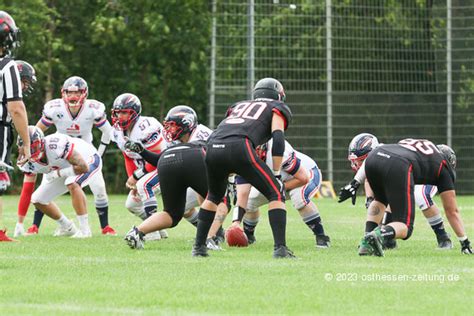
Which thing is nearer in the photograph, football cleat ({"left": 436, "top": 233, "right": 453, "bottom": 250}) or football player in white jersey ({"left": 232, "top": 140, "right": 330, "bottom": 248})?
football cleat ({"left": 436, "top": 233, "right": 453, "bottom": 250})

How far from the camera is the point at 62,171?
12766 mm

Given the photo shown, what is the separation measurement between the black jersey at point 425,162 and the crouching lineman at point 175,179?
66.4 inches

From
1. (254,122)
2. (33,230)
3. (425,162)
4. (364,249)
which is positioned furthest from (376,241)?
(33,230)

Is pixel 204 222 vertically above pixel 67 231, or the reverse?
pixel 204 222

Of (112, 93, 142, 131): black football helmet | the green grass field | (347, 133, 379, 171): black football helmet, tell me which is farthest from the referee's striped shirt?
(347, 133, 379, 171): black football helmet

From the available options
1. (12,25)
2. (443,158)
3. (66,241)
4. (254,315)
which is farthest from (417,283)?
(66,241)

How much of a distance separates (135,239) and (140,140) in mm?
2628

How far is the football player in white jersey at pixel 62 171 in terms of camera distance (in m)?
12.5

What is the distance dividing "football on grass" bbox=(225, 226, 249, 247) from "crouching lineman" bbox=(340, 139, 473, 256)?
1587mm

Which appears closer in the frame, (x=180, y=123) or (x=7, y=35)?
(x=7, y=35)

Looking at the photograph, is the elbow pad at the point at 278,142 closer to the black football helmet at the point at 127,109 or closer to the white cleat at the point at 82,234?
the black football helmet at the point at 127,109

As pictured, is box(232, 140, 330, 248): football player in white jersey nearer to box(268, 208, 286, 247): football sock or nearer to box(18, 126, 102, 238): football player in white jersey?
box(268, 208, 286, 247): football sock

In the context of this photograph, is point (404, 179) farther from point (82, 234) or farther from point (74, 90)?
point (74, 90)

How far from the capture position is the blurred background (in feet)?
83.5
